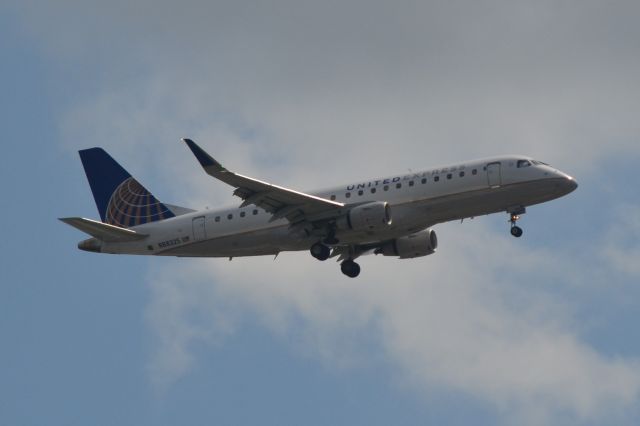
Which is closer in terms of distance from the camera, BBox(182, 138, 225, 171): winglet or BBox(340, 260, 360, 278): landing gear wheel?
BBox(182, 138, 225, 171): winglet

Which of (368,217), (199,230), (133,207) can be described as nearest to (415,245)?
(368,217)

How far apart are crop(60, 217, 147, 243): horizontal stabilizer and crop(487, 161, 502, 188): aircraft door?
1770cm

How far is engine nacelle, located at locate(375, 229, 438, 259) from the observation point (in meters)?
63.4

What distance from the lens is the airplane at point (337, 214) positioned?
5675 cm

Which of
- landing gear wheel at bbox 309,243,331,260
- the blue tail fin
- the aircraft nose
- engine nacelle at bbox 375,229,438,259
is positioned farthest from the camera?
the blue tail fin

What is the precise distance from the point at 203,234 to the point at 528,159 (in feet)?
52.7

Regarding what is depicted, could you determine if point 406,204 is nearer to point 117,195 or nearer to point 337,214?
point 337,214

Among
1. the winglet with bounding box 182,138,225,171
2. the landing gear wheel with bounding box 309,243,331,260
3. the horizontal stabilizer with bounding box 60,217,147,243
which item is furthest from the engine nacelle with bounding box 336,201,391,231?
the horizontal stabilizer with bounding box 60,217,147,243

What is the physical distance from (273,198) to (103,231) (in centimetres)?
927

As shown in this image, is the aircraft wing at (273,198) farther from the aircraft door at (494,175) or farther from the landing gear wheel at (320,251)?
the aircraft door at (494,175)

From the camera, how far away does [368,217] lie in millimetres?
56875

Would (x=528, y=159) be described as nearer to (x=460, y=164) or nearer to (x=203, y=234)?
(x=460, y=164)

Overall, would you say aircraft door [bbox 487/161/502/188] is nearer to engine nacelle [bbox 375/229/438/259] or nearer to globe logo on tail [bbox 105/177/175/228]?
engine nacelle [bbox 375/229/438/259]

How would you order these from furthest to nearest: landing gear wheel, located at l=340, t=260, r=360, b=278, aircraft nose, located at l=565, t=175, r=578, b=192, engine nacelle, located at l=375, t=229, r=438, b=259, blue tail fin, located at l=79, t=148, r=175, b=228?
1. blue tail fin, located at l=79, t=148, r=175, b=228
2. landing gear wheel, located at l=340, t=260, r=360, b=278
3. engine nacelle, located at l=375, t=229, r=438, b=259
4. aircraft nose, located at l=565, t=175, r=578, b=192
